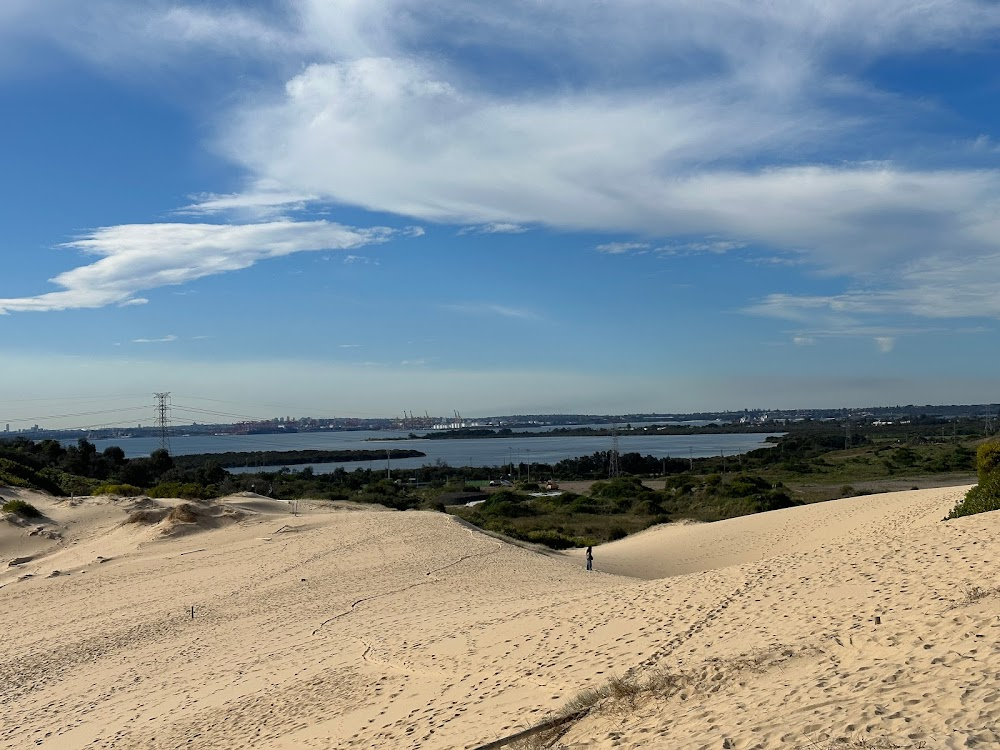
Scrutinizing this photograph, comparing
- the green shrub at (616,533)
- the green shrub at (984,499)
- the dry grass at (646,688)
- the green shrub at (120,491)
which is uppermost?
the green shrub at (984,499)

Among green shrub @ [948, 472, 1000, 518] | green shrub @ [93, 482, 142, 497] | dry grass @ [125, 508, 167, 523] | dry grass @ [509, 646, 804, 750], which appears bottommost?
dry grass @ [125, 508, 167, 523]

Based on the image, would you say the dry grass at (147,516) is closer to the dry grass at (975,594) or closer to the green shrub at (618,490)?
the green shrub at (618,490)

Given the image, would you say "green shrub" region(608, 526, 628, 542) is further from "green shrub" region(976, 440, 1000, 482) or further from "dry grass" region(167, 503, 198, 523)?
"dry grass" region(167, 503, 198, 523)

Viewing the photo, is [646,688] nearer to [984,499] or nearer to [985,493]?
[984,499]

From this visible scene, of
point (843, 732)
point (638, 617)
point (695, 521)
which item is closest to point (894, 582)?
point (638, 617)

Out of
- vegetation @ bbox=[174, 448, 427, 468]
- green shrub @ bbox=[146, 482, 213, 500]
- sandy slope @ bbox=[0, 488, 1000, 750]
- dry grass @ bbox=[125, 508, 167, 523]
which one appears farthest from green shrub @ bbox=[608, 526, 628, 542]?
vegetation @ bbox=[174, 448, 427, 468]

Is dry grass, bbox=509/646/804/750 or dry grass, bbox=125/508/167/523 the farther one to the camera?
dry grass, bbox=125/508/167/523

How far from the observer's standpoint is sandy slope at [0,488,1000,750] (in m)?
6.59

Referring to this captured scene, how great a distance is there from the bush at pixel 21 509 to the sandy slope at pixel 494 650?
23.4 feet

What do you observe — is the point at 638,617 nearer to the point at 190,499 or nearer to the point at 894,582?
the point at 894,582

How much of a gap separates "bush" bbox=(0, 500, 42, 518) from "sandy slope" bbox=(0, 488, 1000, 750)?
7.14 metres

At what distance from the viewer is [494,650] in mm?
10867

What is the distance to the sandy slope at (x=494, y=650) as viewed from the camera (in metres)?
6.59

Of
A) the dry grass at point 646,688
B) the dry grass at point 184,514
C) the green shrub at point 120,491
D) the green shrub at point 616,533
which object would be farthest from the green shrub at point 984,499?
the green shrub at point 120,491
